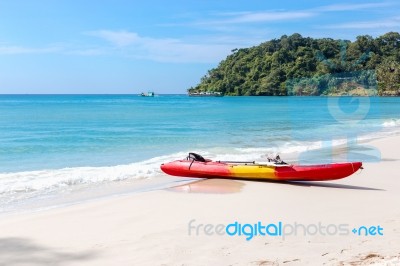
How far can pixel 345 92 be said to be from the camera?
14.6 meters

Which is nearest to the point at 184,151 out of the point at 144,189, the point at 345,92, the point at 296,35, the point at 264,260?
the point at 345,92

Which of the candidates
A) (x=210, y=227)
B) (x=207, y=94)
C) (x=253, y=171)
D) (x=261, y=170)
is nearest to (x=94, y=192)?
(x=253, y=171)

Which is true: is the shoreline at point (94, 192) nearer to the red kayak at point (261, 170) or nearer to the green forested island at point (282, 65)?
the red kayak at point (261, 170)

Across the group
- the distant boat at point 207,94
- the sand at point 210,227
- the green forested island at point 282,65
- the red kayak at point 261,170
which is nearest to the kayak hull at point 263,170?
the red kayak at point 261,170

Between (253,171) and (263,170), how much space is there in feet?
0.75

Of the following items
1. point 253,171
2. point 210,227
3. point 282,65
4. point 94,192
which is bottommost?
point 94,192

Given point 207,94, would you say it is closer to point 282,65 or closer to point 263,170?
point 282,65

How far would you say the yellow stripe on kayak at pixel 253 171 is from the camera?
1006 cm

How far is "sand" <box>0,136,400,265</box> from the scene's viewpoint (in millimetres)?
5277

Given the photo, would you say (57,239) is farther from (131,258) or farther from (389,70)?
(389,70)

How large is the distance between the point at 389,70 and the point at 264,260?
97.2 m

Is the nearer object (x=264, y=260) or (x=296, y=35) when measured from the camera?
(x=264, y=260)

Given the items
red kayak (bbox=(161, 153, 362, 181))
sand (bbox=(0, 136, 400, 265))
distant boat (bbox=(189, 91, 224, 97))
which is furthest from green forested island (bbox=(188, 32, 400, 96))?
sand (bbox=(0, 136, 400, 265))

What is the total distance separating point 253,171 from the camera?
10.2 meters
